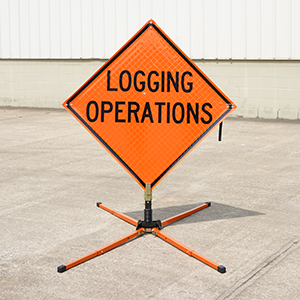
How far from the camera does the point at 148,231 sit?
5.72m

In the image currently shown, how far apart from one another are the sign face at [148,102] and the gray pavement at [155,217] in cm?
91

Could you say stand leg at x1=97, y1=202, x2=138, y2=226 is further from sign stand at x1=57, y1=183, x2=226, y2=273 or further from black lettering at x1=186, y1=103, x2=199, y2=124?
black lettering at x1=186, y1=103, x2=199, y2=124

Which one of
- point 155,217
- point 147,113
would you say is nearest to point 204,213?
point 155,217

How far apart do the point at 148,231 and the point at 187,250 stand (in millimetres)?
682

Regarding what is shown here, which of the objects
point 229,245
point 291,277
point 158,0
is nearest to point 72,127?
point 158,0

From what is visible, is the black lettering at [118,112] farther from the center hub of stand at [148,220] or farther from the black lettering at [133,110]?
the center hub of stand at [148,220]

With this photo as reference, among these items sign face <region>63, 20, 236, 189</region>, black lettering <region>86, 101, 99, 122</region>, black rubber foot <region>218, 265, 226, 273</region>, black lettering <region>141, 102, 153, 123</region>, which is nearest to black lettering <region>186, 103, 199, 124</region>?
sign face <region>63, 20, 236, 189</region>

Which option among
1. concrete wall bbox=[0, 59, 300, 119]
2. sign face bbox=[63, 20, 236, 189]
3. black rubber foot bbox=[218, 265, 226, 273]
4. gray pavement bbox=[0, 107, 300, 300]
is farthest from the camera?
concrete wall bbox=[0, 59, 300, 119]

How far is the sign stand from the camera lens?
488 cm

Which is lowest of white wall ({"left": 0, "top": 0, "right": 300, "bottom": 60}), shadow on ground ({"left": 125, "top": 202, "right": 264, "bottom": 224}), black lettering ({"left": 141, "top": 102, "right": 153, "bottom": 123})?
shadow on ground ({"left": 125, "top": 202, "right": 264, "bottom": 224})

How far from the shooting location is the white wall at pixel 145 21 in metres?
15.4

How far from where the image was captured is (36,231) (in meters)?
5.89

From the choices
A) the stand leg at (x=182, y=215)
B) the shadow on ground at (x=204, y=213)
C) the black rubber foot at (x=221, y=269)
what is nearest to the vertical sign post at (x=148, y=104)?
the stand leg at (x=182, y=215)

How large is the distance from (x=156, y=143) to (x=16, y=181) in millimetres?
3234
